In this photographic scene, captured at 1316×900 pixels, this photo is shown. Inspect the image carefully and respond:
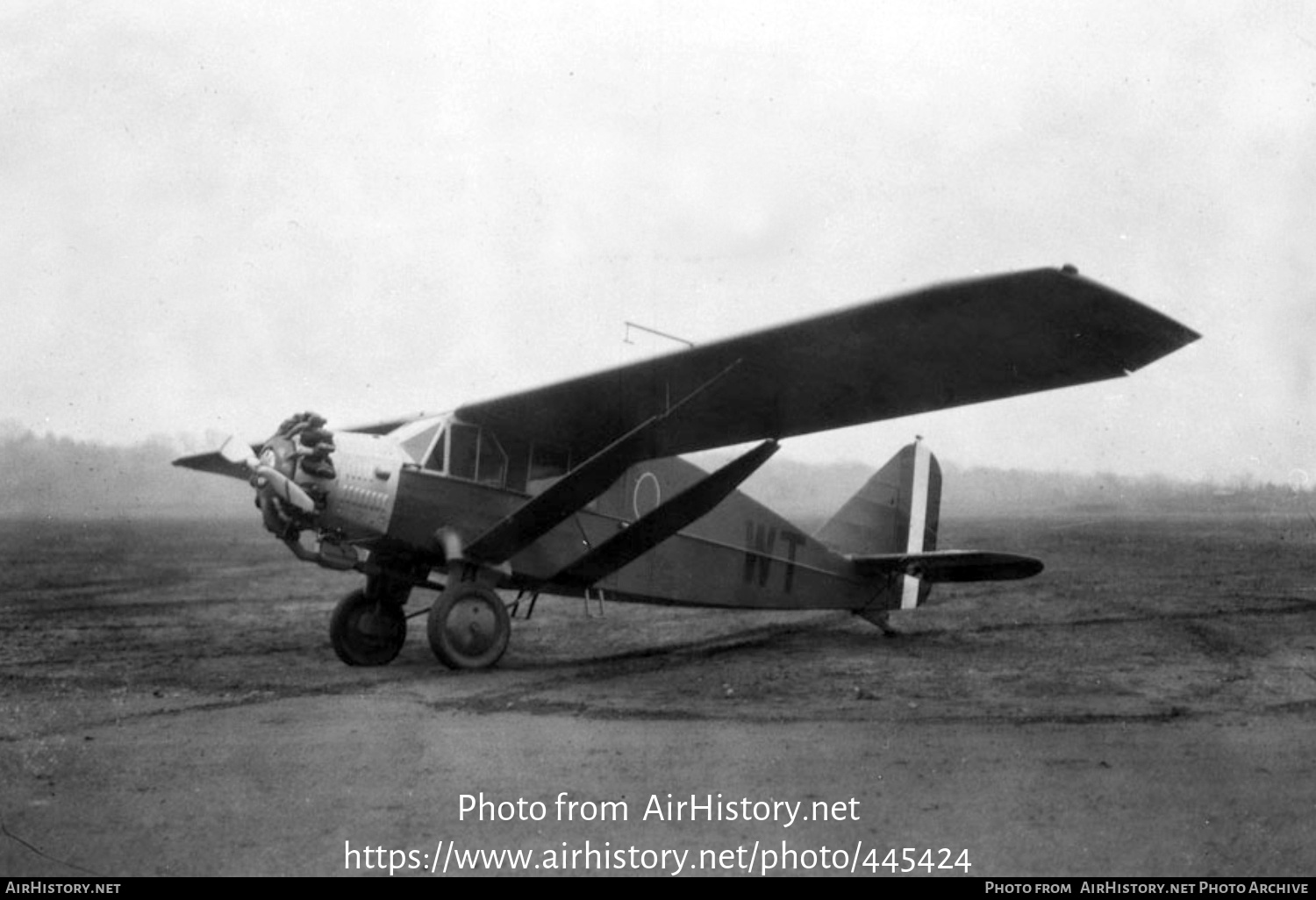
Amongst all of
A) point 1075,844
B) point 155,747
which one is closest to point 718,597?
point 155,747

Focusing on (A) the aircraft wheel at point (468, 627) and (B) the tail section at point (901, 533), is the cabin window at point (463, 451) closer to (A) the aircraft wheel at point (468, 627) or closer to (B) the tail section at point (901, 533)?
(A) the aircraft wheel at point (468, 627)

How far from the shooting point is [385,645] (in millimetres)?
9617

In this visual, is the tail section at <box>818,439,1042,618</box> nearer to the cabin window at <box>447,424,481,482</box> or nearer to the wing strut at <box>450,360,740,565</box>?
the wing strut at <box>450,360,740,565</box>

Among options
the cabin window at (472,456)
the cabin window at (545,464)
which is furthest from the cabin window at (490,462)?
the cabin window at (545,464)

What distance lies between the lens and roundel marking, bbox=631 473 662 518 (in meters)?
10.3

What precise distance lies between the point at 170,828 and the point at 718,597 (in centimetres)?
701

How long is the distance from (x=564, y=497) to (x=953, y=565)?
15.8 feet

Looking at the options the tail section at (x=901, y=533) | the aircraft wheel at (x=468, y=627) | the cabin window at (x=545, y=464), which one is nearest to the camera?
the aircraft wheel at (x=468, y=627)

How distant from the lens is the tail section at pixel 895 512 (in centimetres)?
1272

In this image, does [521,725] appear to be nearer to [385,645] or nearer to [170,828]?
[170,828]

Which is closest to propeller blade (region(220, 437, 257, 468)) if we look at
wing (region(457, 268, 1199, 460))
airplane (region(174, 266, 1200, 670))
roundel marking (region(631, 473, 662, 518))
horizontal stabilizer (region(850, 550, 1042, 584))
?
airplane (region(174, 266, 1200, 670))

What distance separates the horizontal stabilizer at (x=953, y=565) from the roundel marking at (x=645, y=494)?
2.87 meters

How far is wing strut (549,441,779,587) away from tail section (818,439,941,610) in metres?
3.97

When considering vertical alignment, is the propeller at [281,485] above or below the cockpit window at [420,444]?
below
